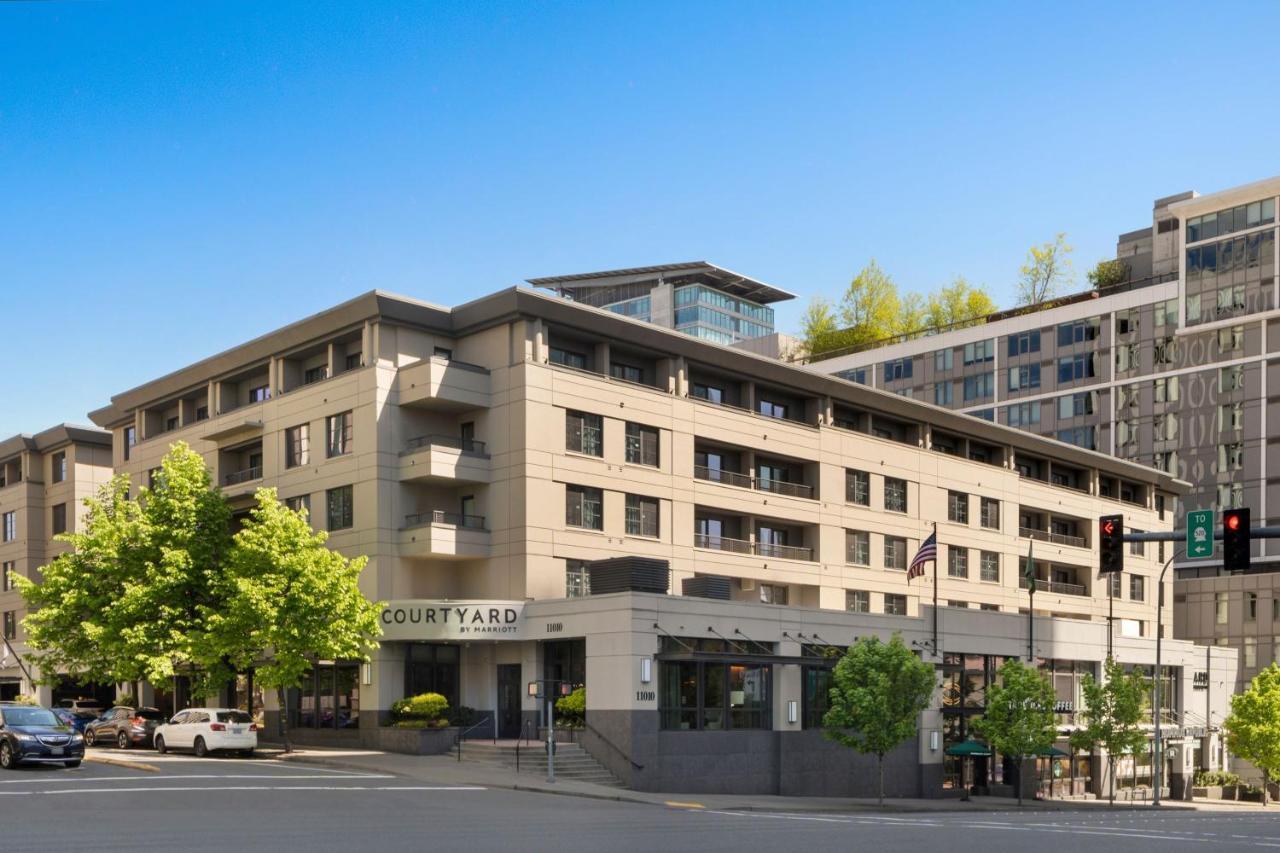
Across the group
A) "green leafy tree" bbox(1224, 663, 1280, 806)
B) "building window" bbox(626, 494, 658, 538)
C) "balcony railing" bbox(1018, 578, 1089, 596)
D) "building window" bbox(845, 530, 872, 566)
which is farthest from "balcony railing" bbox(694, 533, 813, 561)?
"green leafy tree" bbox(1224, 663, 1280, 806)

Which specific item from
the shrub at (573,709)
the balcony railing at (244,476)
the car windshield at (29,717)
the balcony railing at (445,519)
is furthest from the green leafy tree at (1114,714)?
the car windshield at (29,717)

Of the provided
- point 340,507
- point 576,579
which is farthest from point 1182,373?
point 340,507

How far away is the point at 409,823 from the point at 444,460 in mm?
27074

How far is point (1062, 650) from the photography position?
71875 millimetres

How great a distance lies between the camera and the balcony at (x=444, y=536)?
54281 millimetres

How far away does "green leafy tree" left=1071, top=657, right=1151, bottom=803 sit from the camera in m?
64.9

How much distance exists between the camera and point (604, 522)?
5788 cm

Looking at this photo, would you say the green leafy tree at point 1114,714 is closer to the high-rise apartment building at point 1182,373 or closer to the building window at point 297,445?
the high-rise apartment building at point 1182,373

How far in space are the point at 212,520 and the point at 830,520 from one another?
3023 cm

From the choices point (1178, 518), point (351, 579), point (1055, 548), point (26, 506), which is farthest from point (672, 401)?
point (1178, 518)

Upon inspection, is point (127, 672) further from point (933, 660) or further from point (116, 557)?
point (933, 660)

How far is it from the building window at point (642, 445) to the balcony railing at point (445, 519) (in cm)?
736

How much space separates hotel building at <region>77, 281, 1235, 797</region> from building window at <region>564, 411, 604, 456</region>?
0.36ft

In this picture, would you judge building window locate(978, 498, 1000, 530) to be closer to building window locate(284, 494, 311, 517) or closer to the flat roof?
building window locate(284, 494, 311, 517)
